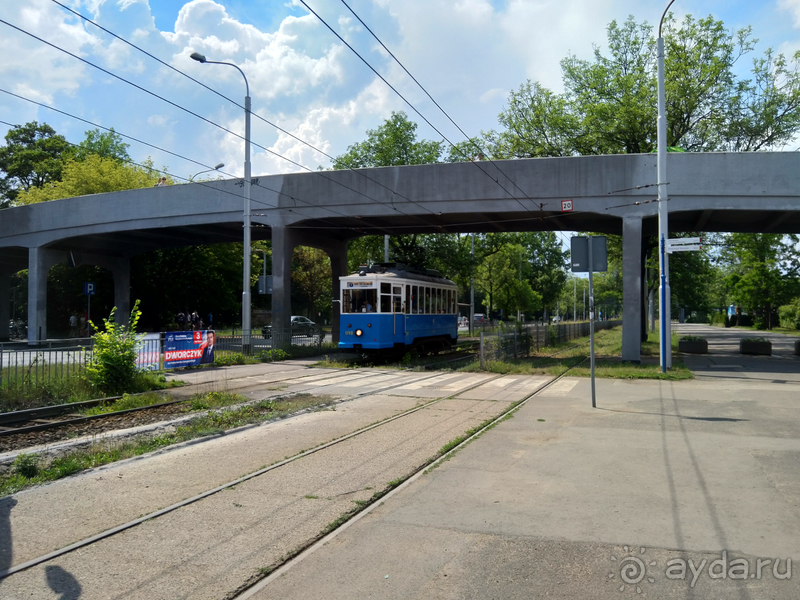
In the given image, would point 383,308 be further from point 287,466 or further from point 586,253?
point 287,466

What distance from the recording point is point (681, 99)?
32.3 metres

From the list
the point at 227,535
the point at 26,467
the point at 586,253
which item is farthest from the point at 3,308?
the point at 227,535

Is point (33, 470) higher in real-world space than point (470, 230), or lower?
lower

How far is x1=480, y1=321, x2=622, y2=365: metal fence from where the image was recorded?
2020cm

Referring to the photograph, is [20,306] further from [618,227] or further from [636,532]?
[636,532]

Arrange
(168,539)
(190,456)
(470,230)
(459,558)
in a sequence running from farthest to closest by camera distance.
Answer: (470,230) → (190,456) → (168,539) → (459,558)

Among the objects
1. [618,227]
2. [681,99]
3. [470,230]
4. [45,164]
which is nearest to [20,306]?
[45,164]

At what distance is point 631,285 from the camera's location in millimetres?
21344

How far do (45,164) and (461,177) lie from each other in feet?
154

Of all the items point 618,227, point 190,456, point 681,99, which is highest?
point 681,99

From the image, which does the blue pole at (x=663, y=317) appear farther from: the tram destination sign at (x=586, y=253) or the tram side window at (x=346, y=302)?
the tram side window at (x=346, y=302)

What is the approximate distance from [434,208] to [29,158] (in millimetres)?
48402

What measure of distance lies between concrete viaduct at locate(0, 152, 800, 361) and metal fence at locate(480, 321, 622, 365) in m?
3.99

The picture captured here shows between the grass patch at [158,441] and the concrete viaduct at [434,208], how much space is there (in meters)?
12.6
